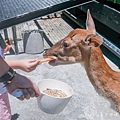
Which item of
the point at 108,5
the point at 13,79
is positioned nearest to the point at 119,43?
the point at 108,5

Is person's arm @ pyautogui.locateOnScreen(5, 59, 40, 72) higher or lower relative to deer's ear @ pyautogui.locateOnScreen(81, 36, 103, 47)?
higher

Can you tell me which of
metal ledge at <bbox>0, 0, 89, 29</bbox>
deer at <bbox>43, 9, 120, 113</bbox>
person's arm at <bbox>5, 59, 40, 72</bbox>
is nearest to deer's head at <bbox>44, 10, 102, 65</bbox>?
deer at <bbox>43, 9, 120, 113</bbox>

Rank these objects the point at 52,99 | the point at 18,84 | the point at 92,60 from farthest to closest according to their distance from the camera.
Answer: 1. the point at 92,60
2. the point at 52,99
3. the point at 18,84

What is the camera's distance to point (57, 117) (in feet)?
10.9

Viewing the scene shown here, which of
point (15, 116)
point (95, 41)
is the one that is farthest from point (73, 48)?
point (15, 116)

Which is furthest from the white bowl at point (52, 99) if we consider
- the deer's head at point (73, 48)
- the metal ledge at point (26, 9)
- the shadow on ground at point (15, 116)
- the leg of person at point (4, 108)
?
the shadow on ground at point (15, 116)

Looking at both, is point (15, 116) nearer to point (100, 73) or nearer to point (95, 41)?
point (100, 73)

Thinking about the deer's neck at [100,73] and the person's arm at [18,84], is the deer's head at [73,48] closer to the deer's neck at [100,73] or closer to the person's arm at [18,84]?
the deer's neck at [100,73]

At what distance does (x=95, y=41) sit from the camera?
2.27 metres

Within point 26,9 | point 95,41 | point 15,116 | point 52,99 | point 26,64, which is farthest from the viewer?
point 15,116

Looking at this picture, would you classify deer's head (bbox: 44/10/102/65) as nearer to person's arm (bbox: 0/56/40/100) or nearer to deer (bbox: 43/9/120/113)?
deer (bbox: 43/9/120/113)

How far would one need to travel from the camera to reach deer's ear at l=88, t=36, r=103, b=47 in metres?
2.25

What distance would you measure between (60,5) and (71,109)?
1280mm

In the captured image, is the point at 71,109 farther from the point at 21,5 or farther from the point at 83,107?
the point at 21,5
